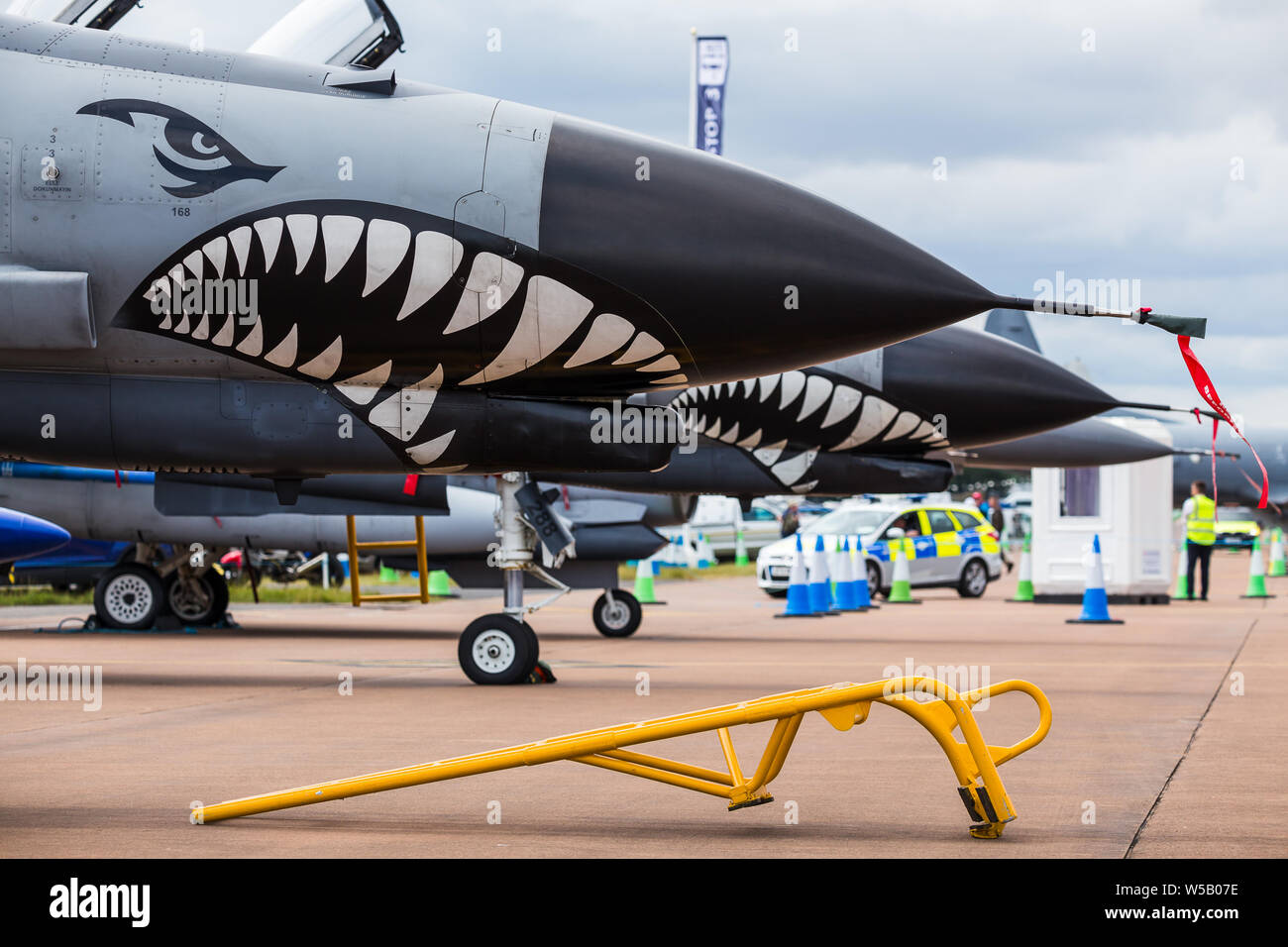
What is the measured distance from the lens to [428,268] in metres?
6.00

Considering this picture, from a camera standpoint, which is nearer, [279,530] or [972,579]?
[279,530]

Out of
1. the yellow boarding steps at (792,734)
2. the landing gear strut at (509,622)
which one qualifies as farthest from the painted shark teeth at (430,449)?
the landing gear strut at (509,622)

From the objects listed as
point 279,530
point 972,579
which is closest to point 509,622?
point 279,530

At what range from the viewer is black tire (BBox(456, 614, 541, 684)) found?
10711 mm

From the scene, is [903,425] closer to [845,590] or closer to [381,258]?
[381,258]

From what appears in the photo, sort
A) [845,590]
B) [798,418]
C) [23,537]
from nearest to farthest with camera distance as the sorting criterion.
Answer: [23,537]
[798,418]
[845,590]

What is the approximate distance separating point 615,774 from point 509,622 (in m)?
4.37

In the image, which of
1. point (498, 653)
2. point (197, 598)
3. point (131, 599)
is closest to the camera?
point (498, 653)

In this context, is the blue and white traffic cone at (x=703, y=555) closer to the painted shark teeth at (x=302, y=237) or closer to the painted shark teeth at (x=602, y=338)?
the painted shark teeth at (x=602, y=338)

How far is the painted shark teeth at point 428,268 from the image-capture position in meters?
5.99

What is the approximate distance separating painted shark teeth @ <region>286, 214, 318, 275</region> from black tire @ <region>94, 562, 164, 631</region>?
11.4 m

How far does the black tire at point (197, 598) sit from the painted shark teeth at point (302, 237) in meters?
11.6

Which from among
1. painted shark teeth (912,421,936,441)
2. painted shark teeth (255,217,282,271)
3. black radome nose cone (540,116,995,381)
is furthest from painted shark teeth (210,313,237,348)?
painted shark teeth (912,421,936,441)

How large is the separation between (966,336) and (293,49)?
7.02m
